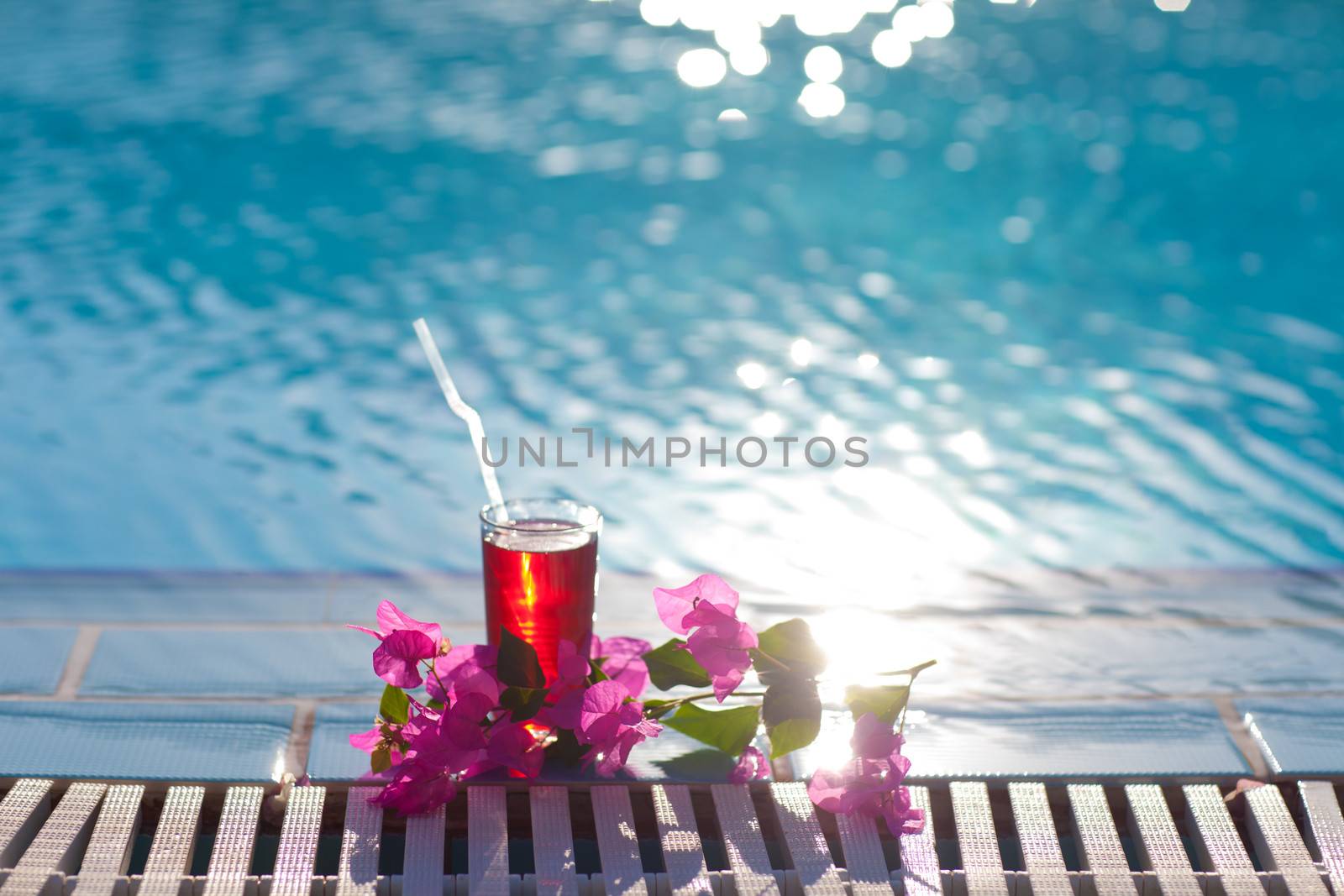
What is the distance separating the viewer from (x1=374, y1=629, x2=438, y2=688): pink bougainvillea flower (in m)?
1.07

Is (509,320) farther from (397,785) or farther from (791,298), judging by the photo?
(397,785)

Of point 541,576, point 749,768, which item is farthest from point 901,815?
point 541,576

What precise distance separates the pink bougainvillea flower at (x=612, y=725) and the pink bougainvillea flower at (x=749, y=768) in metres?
0.08

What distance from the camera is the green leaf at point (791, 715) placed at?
1.10m

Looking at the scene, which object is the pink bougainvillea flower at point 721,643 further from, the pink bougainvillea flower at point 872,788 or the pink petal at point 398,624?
the pink petal at point 398,624

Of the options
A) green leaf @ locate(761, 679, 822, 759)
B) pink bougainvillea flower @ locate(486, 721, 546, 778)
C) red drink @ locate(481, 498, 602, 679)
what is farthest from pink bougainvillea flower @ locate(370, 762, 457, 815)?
green leaf @ locate(761, 679, 822, 759)

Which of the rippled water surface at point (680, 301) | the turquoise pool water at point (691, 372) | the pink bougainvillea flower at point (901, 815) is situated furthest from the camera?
the rippled water surface at point (680, 301)

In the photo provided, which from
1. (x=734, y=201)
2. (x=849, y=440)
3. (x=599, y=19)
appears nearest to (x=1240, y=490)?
(x=849, y=440)

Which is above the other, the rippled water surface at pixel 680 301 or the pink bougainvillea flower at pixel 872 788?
the rippled water surface at pixel 680 301

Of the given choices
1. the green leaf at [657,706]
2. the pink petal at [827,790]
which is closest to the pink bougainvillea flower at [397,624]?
the green leaf at [657,706]

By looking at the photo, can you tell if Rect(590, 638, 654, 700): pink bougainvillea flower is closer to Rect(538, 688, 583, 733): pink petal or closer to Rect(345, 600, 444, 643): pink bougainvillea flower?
Rect(538, 688, 583, 733): pink petal

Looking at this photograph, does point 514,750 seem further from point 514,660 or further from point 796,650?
point 796,650

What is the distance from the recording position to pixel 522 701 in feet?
3.56

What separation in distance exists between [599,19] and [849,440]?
21.8 feet
